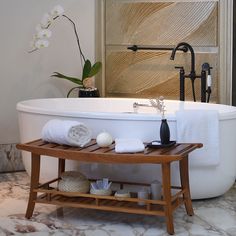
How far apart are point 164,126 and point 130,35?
6.34 ft

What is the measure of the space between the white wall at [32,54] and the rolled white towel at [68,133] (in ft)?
4.94

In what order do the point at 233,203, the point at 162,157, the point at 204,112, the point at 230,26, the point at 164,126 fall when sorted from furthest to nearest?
the point at 230,26
the point at 233,203
the point at 204,112
the point at 164,126
the point at 162,157

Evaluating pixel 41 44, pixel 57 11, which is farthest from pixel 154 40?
pixel 41 44

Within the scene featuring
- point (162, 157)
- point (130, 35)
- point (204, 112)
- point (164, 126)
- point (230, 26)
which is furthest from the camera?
point (130, 35)

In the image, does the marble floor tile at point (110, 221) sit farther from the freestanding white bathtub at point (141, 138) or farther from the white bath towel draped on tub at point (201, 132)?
the white bath towel draped on tub at point (201, 132)

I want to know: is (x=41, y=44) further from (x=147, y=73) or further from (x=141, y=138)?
(x=141, y=138)

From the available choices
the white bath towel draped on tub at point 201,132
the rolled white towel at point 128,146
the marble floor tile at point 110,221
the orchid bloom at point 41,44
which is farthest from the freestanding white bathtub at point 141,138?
the orchid bloom at point 41,44

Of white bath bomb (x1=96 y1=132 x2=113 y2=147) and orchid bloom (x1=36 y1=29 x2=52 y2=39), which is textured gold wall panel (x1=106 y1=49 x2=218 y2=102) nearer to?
orchid bloom (x1=36 y1=29 x2=52 y2=39)

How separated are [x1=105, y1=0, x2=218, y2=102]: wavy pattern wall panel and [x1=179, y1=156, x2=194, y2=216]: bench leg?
5.18ft

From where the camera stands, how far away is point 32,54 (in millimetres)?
4656

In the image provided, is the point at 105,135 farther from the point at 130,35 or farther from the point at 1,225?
the point at 130,35

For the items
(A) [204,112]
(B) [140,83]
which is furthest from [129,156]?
(B) [140,83]

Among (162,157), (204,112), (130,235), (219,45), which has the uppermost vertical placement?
(219,45)

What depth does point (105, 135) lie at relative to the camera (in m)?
3.10
